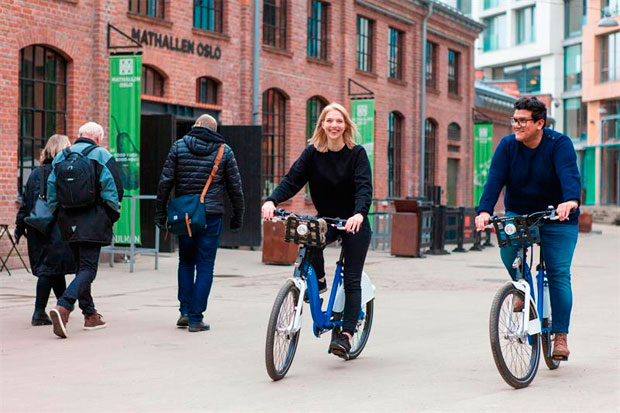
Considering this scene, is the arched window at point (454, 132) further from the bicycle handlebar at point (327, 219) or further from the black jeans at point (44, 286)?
the bicycle handlebar at point (327, 219)

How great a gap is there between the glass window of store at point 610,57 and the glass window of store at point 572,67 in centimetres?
774

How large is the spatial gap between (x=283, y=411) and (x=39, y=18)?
12.2 metres

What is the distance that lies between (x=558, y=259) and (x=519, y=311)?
528mm

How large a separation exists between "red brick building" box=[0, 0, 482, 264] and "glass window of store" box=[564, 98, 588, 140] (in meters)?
28.4

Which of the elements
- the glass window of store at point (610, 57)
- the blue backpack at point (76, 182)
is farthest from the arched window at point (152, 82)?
the glass window of store at point (610, 57)

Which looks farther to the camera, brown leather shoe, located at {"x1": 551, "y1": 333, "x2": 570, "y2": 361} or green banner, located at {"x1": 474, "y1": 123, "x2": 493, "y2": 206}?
green banner, located at {"x1": 474, "y1": 123, "x2": 493, "y2": 206}

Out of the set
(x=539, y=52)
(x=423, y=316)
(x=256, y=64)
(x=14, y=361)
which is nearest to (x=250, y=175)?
(x=256, y=64)

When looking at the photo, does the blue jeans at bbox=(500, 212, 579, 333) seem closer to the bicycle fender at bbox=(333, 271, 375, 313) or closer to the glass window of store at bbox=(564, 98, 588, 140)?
the bicycle fender at bbox=(333, 271, 375, 313)

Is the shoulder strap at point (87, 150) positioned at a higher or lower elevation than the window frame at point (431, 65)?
lower

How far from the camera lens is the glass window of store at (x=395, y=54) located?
1139 inches

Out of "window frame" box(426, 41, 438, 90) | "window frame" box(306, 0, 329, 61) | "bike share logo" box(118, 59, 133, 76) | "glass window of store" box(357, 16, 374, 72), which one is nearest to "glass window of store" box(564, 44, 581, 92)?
"window frame" box(426, 41, 438, 90)

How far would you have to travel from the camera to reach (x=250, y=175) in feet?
63.3

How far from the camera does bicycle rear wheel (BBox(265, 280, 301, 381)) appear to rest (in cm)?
607

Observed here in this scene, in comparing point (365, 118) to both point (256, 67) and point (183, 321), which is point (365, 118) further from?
point (183, 321)
